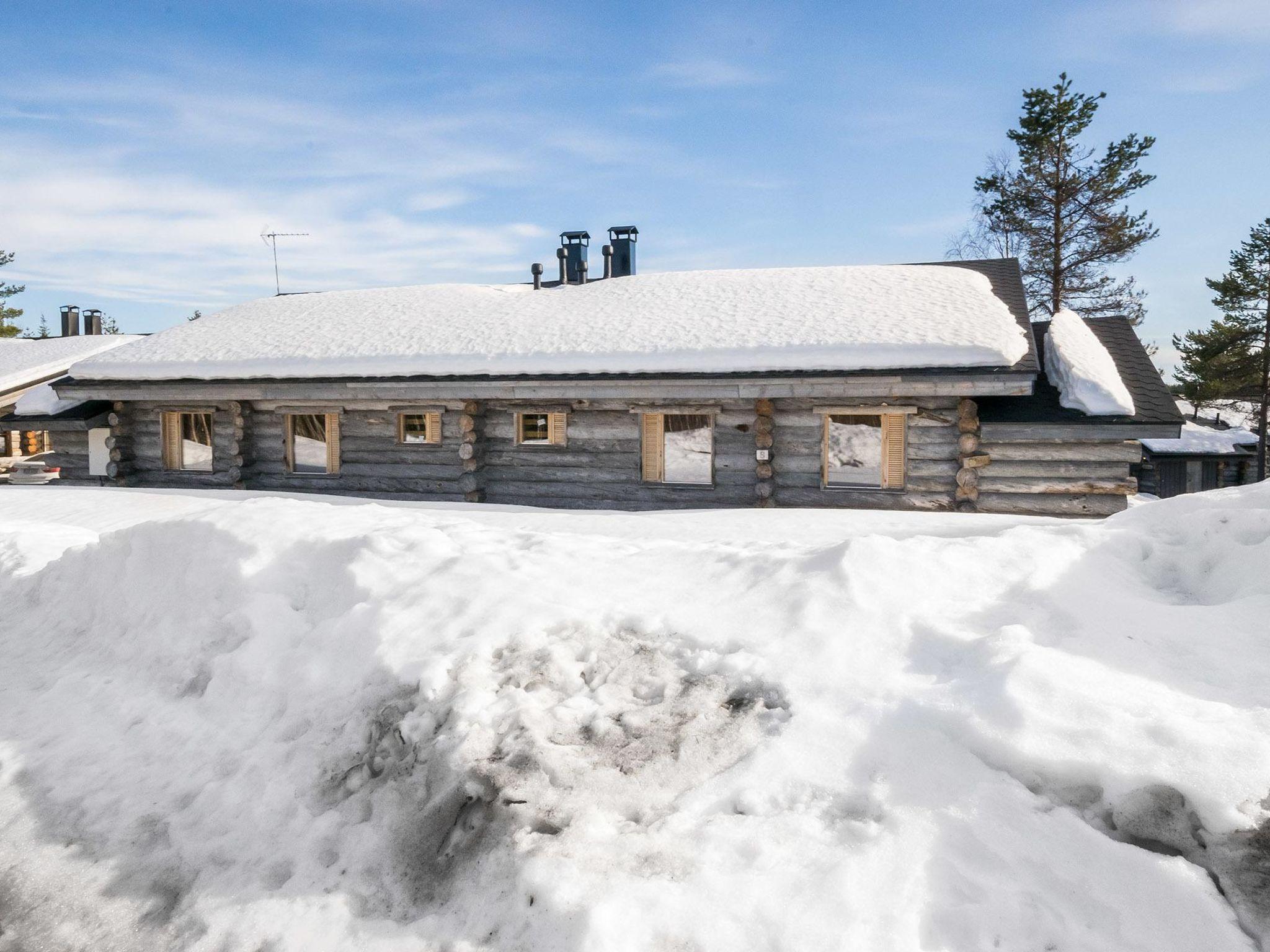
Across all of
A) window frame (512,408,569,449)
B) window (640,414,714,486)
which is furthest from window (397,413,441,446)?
window (640,414,714,486)

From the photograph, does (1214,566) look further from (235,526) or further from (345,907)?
(235,526)

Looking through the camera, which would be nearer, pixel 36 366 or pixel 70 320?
pixel 36 366

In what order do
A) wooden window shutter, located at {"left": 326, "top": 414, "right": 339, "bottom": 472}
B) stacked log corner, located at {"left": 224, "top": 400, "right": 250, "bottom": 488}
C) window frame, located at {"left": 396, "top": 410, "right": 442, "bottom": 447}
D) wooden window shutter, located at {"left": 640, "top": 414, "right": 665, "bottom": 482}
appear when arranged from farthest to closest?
stacked log corner, located at {"left": 224, "top": 400, "right": 250, "bottom": 488}
wooden window shutter, located at {"left": 326, "top": 414, "right": 339, "bottom": 472}
window frame, located at {"left": 396, "top": 410, "right": 442, "bottom": 447}
wooden window shutter, located at {"left": 640, "top": 414, "right": 665, "bottom": 482}

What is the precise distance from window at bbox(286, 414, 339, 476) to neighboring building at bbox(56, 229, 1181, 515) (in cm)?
6

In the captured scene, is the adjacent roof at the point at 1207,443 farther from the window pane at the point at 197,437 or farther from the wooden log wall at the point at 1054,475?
the window pane at the point at 197,437

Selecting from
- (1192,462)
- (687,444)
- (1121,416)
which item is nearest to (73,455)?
(687,444)

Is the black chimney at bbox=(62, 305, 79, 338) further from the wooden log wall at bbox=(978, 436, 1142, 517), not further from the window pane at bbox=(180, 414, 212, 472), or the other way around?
the wooden log wall at bbox=(978, 436, 1142, 517)

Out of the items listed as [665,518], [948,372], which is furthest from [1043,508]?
[665,518]

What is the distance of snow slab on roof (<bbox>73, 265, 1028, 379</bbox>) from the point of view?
35.7 feet

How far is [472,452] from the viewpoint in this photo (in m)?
12.2

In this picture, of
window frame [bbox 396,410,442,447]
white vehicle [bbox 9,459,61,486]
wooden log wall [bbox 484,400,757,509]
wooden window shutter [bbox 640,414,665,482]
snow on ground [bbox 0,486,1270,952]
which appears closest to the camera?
snow on ground [bbox 0,486,1270,952]

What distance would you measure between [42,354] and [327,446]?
15.9m

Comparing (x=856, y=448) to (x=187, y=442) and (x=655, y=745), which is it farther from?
(x=655, y=745)

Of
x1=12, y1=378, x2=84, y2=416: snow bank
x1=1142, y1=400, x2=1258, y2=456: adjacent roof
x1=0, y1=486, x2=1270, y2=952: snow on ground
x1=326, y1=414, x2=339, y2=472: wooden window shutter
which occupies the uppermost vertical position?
x1=12, y1=378, x2=84, y2=416: snow bank
